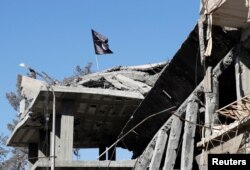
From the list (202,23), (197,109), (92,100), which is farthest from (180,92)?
(92,100)

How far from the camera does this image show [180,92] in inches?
868

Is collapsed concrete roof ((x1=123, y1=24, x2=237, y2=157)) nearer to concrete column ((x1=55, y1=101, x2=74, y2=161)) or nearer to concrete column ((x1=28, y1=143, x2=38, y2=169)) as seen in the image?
concrete column ((x1=55, y1=101, x2=74, y2=161))

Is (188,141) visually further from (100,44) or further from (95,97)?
(100,44)

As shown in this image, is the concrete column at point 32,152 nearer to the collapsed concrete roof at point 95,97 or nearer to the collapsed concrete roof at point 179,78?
the collapsed concrete roof at point 95,97

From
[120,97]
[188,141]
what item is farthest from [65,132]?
[188,141]

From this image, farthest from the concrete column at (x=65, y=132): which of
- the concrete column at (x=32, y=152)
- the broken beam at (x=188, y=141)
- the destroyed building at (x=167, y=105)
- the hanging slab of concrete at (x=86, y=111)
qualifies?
the broken beam at (x=188, y=141)

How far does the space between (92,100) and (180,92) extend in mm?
8354

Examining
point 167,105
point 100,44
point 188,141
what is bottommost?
point 188,141

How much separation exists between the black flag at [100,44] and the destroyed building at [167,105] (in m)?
2.88

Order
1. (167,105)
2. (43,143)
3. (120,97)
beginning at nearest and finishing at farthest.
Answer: (167,105) → (120,97) → (43,143)

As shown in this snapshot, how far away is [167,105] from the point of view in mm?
23062

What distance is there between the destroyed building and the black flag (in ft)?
9.46

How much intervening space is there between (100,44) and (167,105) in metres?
12.6

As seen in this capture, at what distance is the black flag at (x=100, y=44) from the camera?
3450 cm
